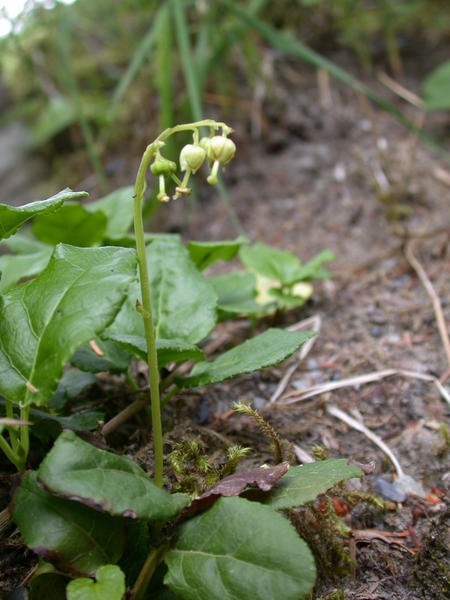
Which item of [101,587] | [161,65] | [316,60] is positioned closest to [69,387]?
[101,587]

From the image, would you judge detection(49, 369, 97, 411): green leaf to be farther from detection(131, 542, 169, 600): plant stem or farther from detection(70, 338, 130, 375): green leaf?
detection(131, 542, 169, 600): plant stem

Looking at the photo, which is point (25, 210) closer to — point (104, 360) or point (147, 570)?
point (104, 360)

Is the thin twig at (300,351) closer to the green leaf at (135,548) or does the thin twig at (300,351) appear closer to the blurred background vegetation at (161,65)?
the green leaf at (135,548)

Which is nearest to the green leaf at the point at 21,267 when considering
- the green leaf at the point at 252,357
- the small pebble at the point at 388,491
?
the green leaf at the point at 252,357

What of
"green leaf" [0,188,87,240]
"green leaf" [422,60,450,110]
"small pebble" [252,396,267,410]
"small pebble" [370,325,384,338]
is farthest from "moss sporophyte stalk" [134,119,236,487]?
"green leaf" [422,60,450,110]

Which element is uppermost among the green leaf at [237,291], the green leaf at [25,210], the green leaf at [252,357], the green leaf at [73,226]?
the green leaf at [25,210]

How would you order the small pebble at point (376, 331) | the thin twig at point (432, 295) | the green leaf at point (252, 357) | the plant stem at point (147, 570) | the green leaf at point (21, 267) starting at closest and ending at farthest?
the plant stem at point (147, 570)
the green leaf at point (252, 357)
the green leaf at point (21, 267)
the thin twig at point (432, 295)
the small pebble at point (376, 331)
